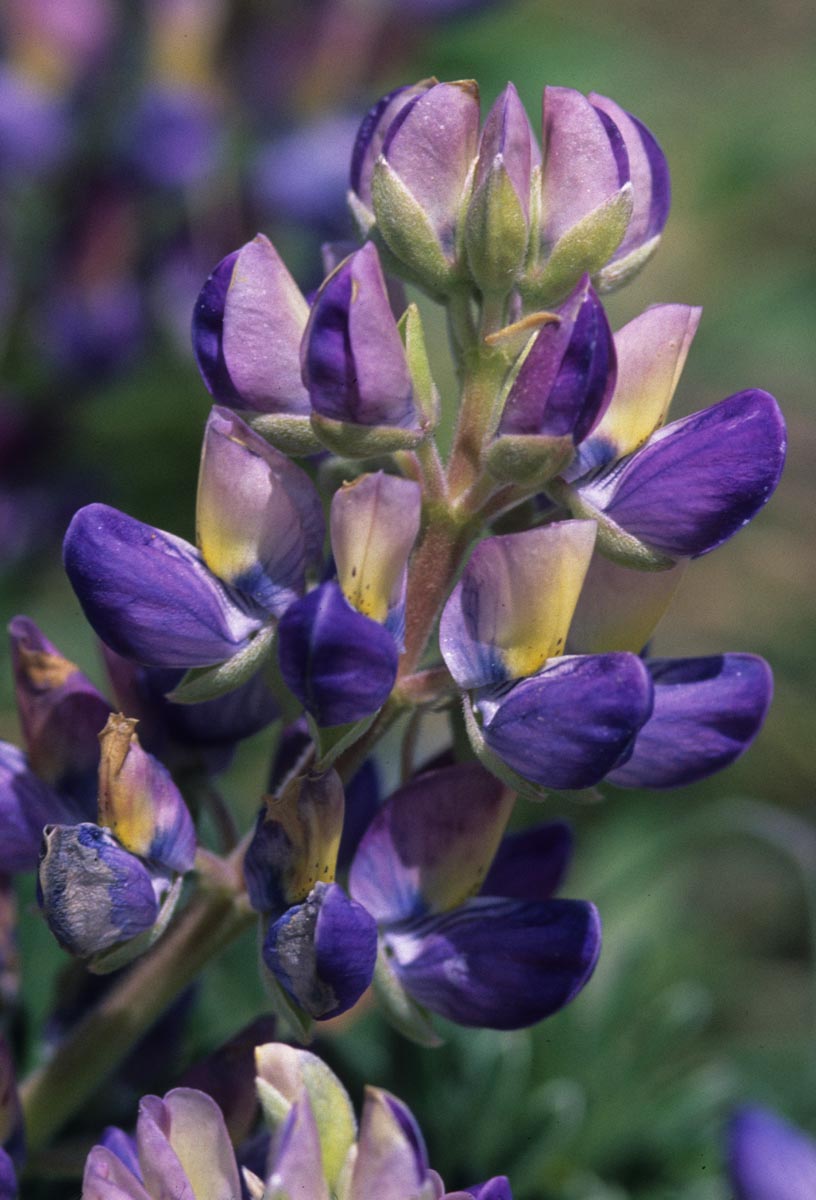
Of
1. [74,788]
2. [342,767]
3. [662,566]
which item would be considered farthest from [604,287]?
[74,788]

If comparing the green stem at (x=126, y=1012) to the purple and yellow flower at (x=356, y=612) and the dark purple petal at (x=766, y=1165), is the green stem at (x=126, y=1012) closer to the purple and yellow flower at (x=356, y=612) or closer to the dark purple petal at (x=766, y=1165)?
the purple and yellow flower at (x=356, y=612)

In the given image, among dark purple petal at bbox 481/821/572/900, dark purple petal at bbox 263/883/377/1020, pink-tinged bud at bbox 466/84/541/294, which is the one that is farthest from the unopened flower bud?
pink-tinged bud at bbox 466/84/541/294

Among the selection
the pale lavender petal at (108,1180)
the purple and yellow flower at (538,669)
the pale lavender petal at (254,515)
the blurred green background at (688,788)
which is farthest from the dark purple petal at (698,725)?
the blurred green background at (688,788)

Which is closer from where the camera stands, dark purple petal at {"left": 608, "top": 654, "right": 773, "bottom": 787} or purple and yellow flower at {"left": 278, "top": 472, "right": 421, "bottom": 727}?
purple and yellow flower at {"left": 278, "top": 472, "right": 421, "bottom": 727}

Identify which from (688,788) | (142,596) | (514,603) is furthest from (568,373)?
(688,788)

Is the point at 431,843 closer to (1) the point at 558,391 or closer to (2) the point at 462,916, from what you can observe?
(2) the point at 462,916

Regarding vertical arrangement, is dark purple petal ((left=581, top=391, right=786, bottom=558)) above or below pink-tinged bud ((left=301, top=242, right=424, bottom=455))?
below

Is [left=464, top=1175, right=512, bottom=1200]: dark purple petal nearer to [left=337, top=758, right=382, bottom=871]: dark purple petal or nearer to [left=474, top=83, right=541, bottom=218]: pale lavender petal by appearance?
[left=337, top=758, right=382, bottom=871]: dark purple petal
